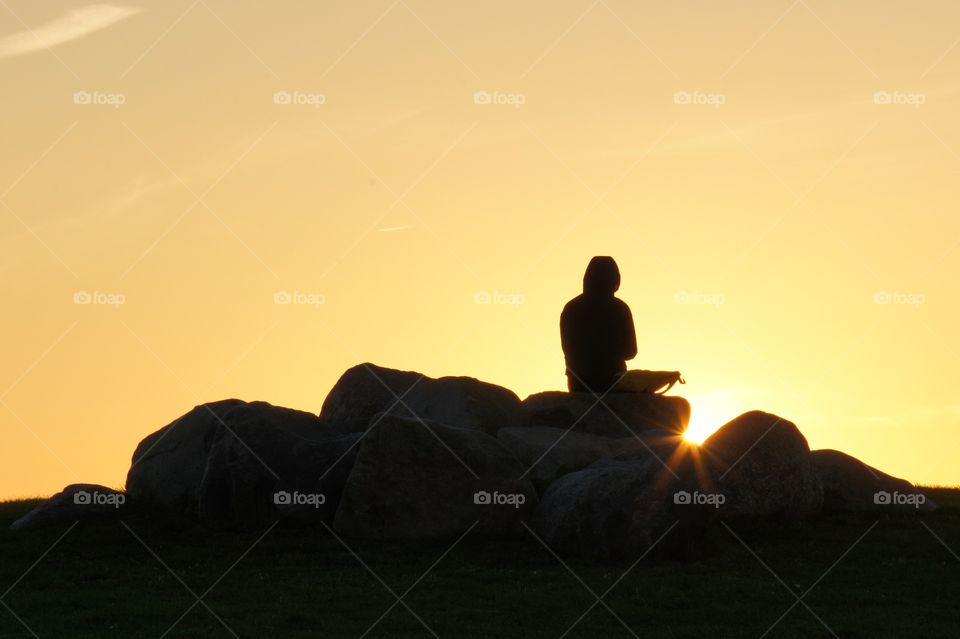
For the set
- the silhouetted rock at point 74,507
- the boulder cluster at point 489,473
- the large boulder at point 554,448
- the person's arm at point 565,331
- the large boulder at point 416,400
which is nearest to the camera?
the boulder cluster at point 489,473

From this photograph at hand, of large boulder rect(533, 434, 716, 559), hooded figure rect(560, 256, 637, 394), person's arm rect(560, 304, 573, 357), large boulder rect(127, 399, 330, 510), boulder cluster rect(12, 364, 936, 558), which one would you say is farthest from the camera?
person's arm rect(560, 304, 573, 357)

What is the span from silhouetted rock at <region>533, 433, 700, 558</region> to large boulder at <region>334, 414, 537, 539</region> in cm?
110

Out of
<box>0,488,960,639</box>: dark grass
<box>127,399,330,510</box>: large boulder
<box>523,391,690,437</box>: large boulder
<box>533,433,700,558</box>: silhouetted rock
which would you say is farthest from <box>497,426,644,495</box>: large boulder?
<box>127,399,330,510</box>: large boulder

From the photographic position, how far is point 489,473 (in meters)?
26.1

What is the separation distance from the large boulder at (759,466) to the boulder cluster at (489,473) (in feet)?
0.09

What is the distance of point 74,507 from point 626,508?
11.4 meters

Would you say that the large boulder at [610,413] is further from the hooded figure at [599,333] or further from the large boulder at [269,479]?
the large boulder at [269,479]

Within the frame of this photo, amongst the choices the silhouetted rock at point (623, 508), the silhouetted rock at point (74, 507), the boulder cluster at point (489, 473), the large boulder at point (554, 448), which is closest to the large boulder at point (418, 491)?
the boulder cluster at point (489, 473)

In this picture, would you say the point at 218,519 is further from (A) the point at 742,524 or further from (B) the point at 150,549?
(A) the point at 742,524

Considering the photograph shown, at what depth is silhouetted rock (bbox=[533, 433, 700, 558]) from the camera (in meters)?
24.2

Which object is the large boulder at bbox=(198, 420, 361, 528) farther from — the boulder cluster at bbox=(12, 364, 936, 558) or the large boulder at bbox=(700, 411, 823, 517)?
the large boulder at bbox=(700, 411, 823, 517)

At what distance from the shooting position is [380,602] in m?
21.0

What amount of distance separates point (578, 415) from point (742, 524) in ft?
15.9

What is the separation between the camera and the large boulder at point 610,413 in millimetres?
29797
